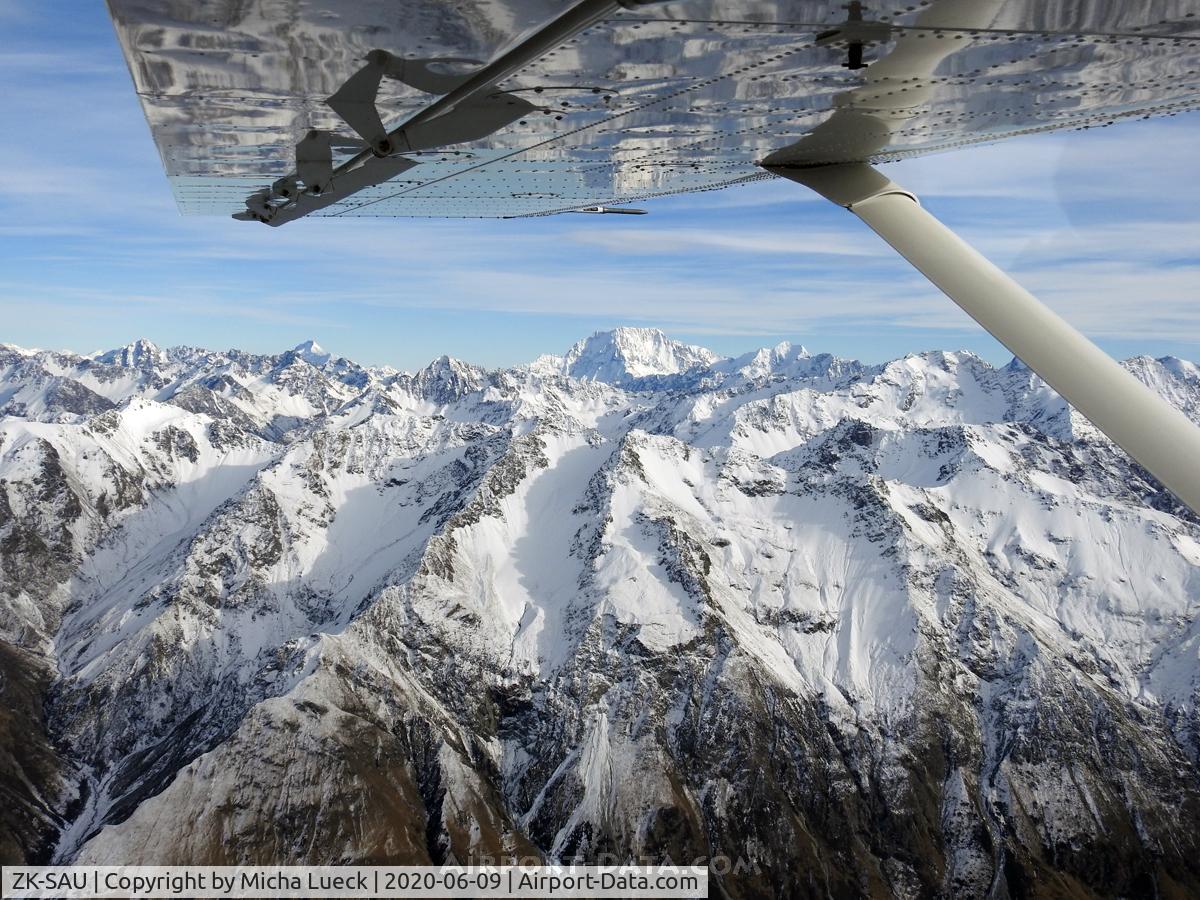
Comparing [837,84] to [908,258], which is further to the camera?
[908,258]

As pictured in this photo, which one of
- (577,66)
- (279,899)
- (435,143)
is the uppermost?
(577,66)

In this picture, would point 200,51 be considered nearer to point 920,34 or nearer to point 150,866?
point 920,34

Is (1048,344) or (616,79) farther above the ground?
(616,79)

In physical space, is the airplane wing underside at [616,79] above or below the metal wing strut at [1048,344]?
above

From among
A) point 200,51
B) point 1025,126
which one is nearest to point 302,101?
point 200,51

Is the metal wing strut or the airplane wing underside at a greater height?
the airplane wing underside

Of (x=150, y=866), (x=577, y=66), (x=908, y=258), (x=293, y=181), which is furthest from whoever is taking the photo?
(x=150, y=866)

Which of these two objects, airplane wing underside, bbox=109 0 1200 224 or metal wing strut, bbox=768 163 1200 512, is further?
metal wing strut, bbox=768 163 1200 512

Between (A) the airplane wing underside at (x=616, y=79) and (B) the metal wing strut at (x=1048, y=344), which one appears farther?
(B) the metal wing strut at (x=1048, y=344)
